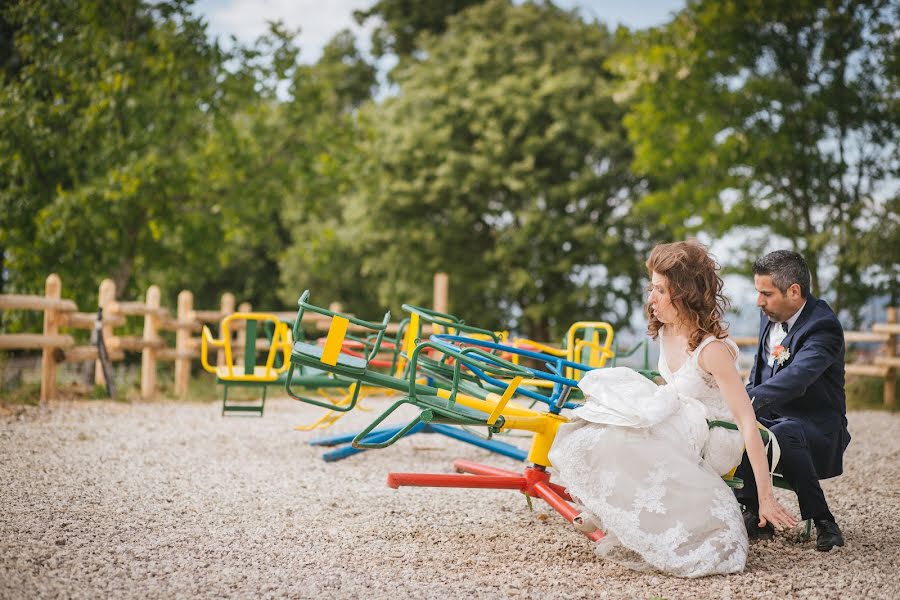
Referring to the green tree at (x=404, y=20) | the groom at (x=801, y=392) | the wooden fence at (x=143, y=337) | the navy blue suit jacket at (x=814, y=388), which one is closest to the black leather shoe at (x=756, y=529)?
the groom at (x=801, y=392)

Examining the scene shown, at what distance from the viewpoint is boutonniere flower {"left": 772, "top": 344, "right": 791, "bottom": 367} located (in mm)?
4004

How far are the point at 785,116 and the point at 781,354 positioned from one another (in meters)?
12.6

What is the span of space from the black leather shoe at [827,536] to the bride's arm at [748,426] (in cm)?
47

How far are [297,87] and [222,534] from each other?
11290mm

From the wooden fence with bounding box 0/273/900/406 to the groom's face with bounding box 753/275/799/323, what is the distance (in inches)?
289

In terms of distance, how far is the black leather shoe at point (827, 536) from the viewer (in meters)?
3.88

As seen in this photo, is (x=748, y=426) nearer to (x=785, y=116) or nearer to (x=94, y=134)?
(x=94, y=134)

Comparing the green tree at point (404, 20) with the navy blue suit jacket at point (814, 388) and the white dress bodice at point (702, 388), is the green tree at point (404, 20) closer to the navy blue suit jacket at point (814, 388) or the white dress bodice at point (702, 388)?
the navy blue suit jacket at point (814, 388)

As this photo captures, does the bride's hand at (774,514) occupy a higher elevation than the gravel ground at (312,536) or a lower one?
higher

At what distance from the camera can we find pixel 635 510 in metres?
3.48

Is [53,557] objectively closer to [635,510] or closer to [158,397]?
[635,510]

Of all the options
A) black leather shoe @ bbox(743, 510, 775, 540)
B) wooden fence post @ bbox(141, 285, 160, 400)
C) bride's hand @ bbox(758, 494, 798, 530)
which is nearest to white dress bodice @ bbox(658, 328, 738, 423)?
bride's hand @ bbox(758, 494, 798, 530)

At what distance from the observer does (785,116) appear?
15141mm

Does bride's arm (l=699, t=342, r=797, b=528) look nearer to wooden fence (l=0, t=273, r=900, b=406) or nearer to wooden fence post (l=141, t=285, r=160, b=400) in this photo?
wooden fence (l=0, t=273, r=900, b=406)
